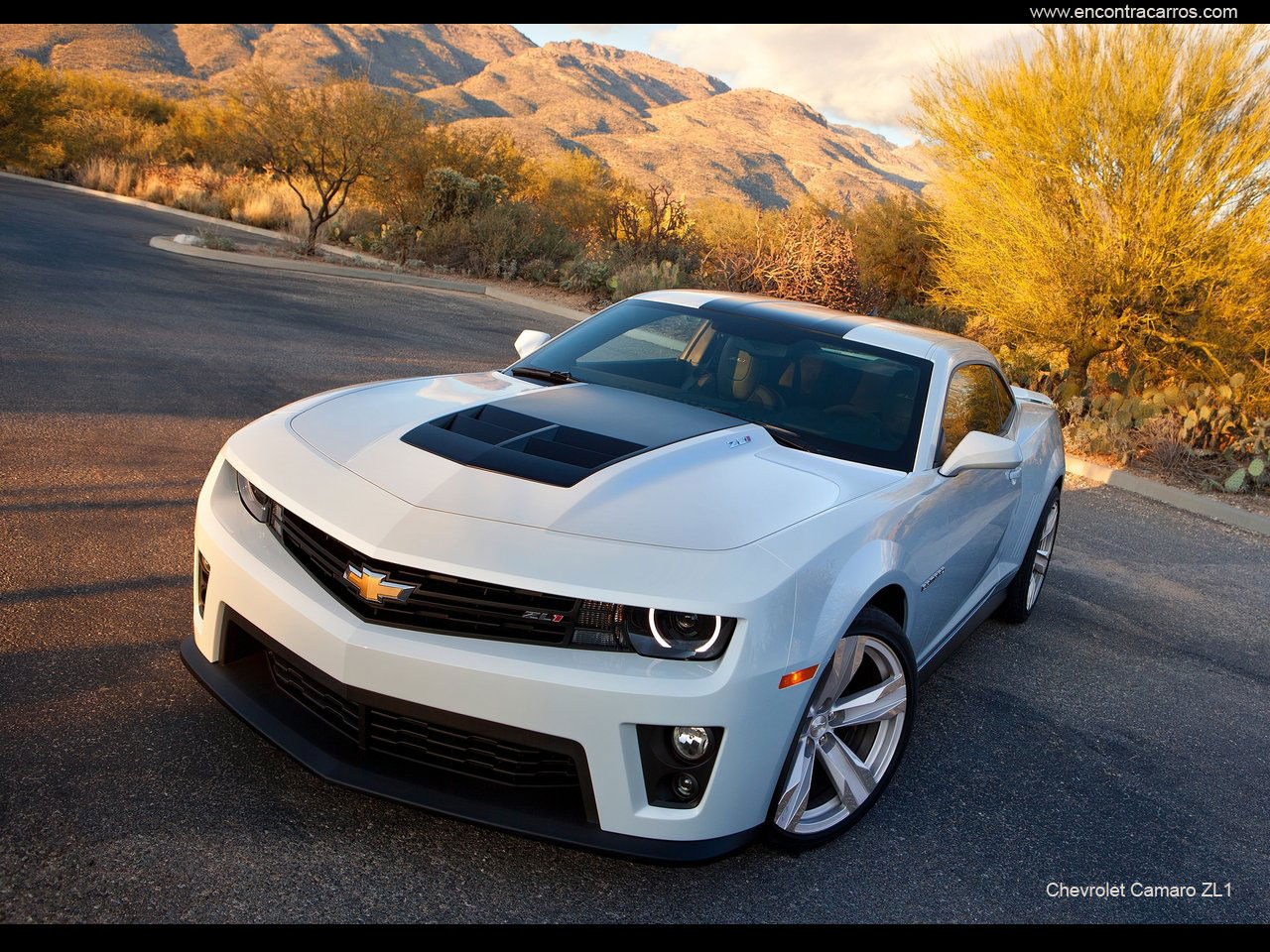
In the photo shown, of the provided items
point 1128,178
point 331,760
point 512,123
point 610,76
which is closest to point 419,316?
point 1128,178

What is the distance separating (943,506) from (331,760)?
89.3 inches

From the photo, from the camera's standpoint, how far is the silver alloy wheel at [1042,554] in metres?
5.34

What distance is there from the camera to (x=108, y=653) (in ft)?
11.2

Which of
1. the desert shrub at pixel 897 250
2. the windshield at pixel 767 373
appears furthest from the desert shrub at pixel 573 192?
the windshield at pixel 767 373

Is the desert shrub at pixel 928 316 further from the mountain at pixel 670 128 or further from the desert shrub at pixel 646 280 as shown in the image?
the mountain at pixel 670 128

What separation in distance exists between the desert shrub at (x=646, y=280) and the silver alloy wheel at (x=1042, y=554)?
11.5m

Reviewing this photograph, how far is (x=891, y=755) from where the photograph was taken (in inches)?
123

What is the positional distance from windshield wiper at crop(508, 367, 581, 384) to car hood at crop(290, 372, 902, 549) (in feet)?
0.70

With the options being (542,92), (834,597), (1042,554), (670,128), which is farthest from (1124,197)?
(542,92)

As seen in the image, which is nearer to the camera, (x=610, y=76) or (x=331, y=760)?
(x=331, y=760)

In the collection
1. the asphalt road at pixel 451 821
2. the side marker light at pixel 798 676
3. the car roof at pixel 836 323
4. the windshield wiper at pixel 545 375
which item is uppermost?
the car roof at pixel 836 323

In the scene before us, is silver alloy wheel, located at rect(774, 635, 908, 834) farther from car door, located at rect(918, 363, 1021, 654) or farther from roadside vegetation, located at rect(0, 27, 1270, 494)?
roadside vegetation, located at rect(0, 27, 1270, 494)

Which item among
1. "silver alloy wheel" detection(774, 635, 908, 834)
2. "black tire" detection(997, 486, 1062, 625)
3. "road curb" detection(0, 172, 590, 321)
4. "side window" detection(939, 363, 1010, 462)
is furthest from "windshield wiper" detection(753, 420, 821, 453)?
"road curb" detection(0, 172, 590, 321)
